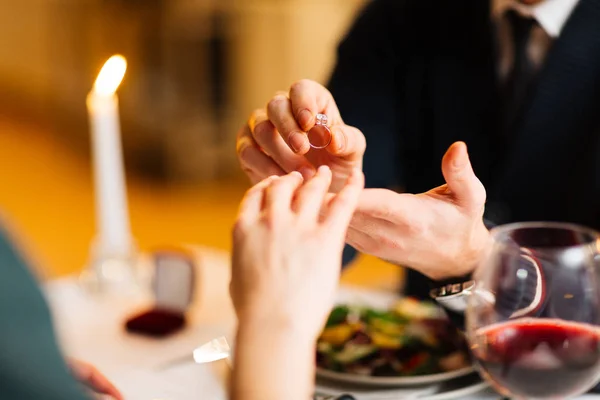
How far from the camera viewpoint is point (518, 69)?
114 centimetres

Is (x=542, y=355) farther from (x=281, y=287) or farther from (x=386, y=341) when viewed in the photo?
(x=386, y=341)

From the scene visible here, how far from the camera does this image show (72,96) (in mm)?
4348

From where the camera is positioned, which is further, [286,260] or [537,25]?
[537,25]

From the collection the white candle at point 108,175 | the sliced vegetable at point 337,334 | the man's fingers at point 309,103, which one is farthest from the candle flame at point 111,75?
the sliced vegetable at point 337,334

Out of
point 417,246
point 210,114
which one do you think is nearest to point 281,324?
point 417,246

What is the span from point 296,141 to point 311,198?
0.24 m

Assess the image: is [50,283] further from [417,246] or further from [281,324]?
[281,324]

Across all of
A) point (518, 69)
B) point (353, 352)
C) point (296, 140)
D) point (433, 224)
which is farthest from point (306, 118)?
point (518, 69)

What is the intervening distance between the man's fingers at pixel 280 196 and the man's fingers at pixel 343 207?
3 cm

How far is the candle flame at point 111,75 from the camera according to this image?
106cm

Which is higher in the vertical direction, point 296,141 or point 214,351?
point 296,141

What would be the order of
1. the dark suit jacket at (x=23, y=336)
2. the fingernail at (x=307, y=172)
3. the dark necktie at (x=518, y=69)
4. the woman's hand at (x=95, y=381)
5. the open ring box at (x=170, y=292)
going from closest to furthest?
the dark suit jacket at (x=23, y=336) → the woman's hand at (x=95, y=381) → the fingernail at (x=307, y=172) → the open ring box at (x=170, y=292) → the dark necktie at (x=518, y=69)

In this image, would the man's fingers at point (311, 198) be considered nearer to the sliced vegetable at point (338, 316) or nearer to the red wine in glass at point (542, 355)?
the red wine in glass at point (542, 355)

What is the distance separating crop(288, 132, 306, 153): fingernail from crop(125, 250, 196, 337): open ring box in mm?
398
